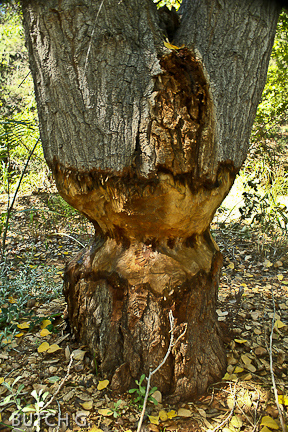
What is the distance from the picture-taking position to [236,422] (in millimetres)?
1415

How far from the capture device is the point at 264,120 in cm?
589

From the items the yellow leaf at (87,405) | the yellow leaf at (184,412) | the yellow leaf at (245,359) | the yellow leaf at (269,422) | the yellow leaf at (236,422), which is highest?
the yellow leaf at (245,359)

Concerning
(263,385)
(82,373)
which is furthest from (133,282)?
(263,385)

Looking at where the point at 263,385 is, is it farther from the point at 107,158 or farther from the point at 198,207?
the point at 107,158

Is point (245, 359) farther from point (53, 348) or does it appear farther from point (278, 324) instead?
point (53, 348)

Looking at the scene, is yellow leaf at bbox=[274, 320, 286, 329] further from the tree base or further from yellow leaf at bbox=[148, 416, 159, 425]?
yellow leaf at bbox=[148, 416, 159, 425]

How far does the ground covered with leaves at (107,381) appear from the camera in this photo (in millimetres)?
1391

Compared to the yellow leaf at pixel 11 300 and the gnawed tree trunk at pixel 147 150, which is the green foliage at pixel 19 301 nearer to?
the yellow leaf at pixel 11 300

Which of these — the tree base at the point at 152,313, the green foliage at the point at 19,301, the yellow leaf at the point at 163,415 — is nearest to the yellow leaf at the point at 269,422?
the tree base at the point at 152,313

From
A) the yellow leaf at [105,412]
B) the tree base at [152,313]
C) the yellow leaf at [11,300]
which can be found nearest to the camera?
the yellow leaf at [105,412]

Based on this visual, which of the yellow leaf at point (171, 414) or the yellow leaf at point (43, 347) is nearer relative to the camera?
the yellow leaf at point (171, 414)

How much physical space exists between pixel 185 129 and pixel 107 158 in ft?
1.15

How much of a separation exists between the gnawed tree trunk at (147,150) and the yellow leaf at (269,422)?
0.29 metres

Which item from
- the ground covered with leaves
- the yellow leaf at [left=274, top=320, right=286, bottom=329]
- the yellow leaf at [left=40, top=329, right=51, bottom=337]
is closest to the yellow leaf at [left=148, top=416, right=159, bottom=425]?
the ground covered with leaves
